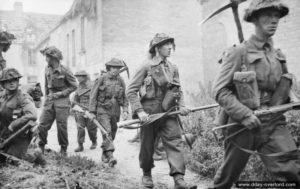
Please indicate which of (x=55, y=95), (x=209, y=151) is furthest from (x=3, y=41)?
(x=209, y=151)

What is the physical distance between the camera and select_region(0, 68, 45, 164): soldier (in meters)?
6.16

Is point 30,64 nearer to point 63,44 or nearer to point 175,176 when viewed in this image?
point 63,44

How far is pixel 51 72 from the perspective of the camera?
25.5ft

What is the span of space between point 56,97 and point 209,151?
3.57 metres

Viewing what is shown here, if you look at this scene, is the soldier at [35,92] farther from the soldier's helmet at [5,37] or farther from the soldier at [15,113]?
the soldier's helmet at [5,37]

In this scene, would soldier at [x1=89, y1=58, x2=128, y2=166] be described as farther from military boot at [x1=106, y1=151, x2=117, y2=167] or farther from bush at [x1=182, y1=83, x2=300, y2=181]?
bush at [x1=182, y1=83, x2=300, y2=181]

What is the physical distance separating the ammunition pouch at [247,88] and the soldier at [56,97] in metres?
4.97

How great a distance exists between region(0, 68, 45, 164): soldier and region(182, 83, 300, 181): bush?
3.08 metres

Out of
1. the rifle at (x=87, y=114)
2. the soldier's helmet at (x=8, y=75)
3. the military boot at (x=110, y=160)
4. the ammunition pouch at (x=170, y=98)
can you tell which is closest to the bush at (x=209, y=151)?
the military boot at (x=110, y=160)

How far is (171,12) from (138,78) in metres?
14.9

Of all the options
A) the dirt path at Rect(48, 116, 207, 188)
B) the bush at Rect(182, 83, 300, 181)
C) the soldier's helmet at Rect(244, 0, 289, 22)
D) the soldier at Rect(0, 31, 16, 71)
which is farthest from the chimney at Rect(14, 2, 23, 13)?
the soldier's helmet at Rect(244, 0, 289, 22)

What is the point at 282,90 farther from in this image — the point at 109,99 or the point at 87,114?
→ the point at 87,114

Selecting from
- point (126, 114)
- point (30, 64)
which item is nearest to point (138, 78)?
point (126, 114)

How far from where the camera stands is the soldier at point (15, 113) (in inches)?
243
